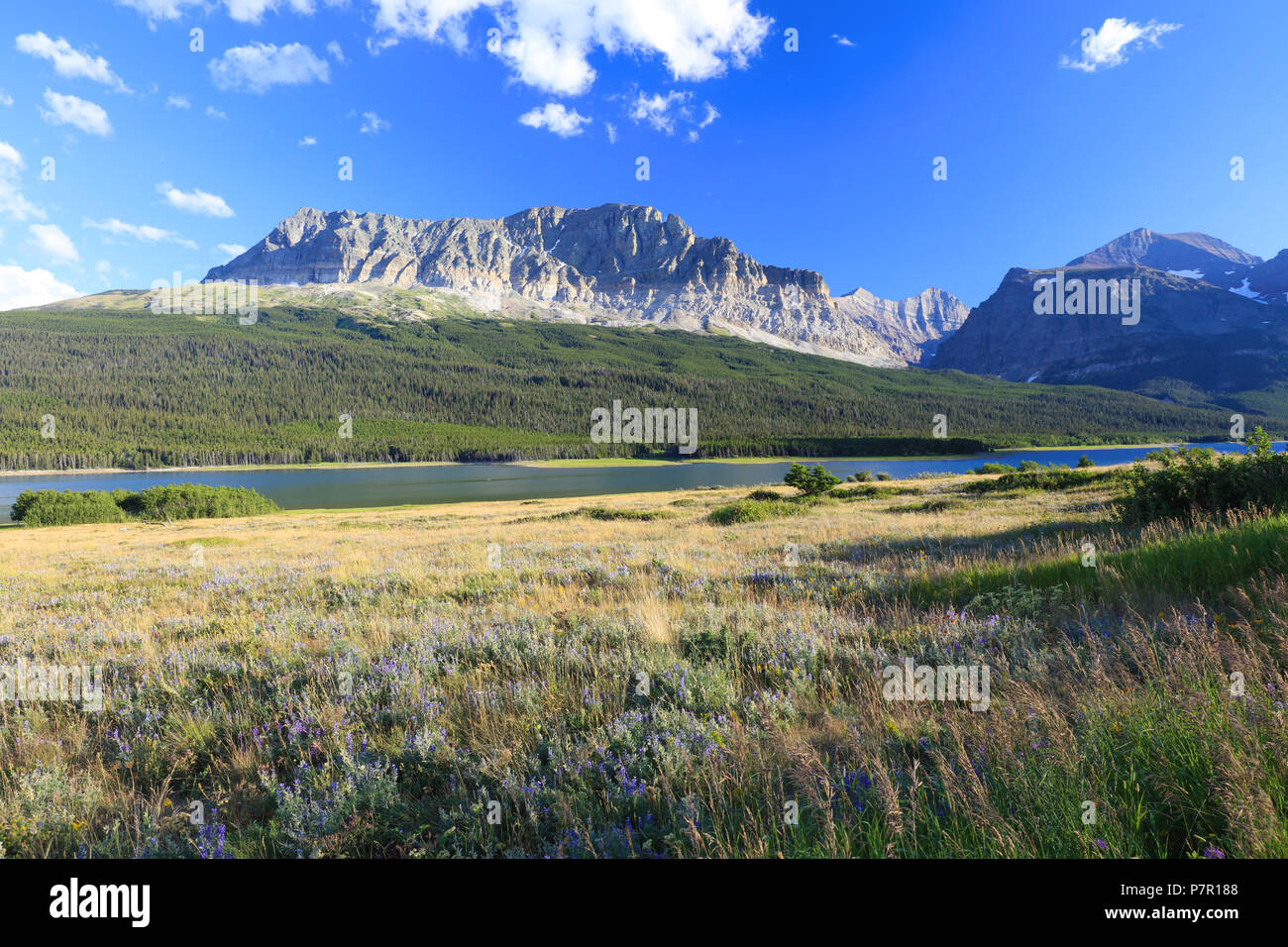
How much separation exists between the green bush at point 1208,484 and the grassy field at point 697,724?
19.2 ft

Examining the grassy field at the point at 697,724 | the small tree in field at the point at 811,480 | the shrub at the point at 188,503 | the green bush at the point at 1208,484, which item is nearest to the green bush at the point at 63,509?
the shrub at the point at 188,503

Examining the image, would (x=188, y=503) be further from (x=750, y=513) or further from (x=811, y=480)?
(x=811, y=480)

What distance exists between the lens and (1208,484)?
12.1m

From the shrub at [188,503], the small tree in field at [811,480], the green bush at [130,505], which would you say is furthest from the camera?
the shrub at [188,503]

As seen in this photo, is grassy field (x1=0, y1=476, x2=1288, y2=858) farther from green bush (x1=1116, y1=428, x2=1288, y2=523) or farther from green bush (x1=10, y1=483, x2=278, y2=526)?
green bush (x1=10, y1=483, x2=278, y2=526)

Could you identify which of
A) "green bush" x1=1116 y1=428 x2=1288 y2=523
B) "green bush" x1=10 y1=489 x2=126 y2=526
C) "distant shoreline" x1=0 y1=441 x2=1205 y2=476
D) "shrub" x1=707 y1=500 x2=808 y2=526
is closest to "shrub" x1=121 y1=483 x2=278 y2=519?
"green bush" x1=10 y1=489 x2=126 y2=526

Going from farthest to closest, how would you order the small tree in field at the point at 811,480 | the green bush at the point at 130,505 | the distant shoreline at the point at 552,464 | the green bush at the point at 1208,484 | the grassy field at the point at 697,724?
the distant shoreline at the point at 552,464 < the green bush at the point at 130,505 < the small tree in field at the point at 811,480 < the green bush at the point at 1208,484 < the grassy field at the point at 697,724

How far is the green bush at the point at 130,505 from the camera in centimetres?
5391

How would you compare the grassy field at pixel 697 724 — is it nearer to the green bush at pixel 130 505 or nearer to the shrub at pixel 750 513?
the shrub at pixel 750 513

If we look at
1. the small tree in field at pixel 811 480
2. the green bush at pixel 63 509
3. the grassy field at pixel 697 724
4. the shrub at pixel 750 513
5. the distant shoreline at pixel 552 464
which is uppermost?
the distant shoreline at pixel 552 464

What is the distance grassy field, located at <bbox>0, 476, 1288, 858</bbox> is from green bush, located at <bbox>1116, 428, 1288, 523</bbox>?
5.85 meters

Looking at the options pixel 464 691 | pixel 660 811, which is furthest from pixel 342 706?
pixel 660 811
